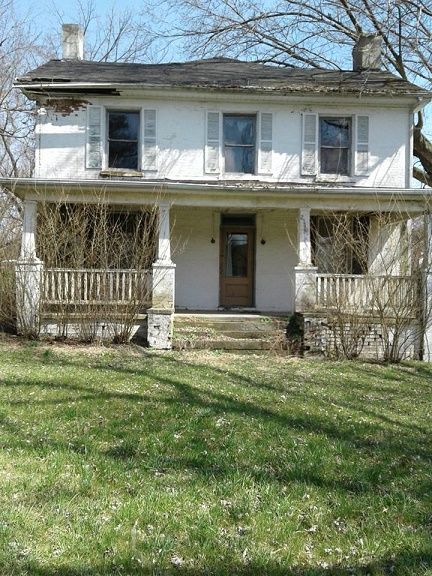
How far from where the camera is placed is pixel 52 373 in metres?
7.55

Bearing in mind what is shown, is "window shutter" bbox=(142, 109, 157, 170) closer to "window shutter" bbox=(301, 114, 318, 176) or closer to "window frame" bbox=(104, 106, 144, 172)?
"window frame" bbox=(104, 106, 144, 172)

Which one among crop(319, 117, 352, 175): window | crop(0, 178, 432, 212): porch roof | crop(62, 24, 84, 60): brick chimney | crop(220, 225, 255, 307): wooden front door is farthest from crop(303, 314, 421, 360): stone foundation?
crop(62, 24, 84, 60): brick chimney

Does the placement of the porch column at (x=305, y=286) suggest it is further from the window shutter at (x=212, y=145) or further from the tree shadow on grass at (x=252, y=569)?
the tree shadow on grass at (x=252, y=569)

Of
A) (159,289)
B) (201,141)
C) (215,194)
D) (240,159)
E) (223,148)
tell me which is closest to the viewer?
(159,289)

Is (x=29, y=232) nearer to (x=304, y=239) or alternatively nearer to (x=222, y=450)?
(x=304, y=239)

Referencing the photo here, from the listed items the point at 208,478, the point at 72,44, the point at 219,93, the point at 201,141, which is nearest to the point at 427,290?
the point at 201,141

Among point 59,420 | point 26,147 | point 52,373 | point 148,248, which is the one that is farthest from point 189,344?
point 26,147

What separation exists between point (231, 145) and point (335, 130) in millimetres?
2867

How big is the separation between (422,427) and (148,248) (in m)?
6.99

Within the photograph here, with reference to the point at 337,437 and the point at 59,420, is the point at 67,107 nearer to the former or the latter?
the point at 59,420

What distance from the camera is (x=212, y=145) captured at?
43.3ft

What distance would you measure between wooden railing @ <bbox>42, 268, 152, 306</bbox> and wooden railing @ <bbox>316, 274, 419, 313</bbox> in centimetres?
391

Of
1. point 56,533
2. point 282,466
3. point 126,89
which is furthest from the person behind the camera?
point 126,89

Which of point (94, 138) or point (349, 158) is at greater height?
point (94, 138)
